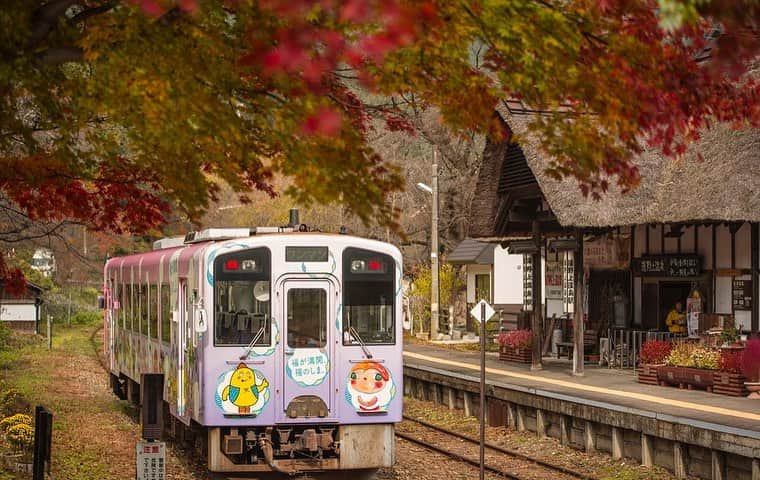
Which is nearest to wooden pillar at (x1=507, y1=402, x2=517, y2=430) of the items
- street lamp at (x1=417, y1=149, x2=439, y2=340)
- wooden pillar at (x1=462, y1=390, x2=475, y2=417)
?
wooden pillar at (x1=462, y1=390, x2=475, y2=417)

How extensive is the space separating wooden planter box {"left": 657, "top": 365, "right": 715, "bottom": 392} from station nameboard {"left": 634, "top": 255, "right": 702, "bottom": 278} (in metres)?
2.67

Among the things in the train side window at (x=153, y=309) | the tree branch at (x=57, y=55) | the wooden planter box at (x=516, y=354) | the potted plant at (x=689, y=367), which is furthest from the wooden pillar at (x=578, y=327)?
the tree branch at (x=57, y=55)

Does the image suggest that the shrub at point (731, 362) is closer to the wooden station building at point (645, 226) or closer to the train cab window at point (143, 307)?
the wooden station building at point (645, 226)

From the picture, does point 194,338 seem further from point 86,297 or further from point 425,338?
point 86,297

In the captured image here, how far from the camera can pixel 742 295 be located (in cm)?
2045

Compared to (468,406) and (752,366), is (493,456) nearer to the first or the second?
(752,366)

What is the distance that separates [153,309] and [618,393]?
759 cm

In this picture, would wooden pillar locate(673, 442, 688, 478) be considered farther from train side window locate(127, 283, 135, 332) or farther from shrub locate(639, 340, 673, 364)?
train side window locate(127, 283, 135, 332)

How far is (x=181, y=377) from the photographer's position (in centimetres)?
1404

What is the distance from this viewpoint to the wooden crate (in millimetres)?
20062

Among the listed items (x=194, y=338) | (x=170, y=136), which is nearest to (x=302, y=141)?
(x=170, y=136)

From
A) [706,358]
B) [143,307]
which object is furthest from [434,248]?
[143,307]

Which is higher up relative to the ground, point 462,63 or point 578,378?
point 462,63

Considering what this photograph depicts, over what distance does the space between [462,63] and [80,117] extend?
8.12 ft
